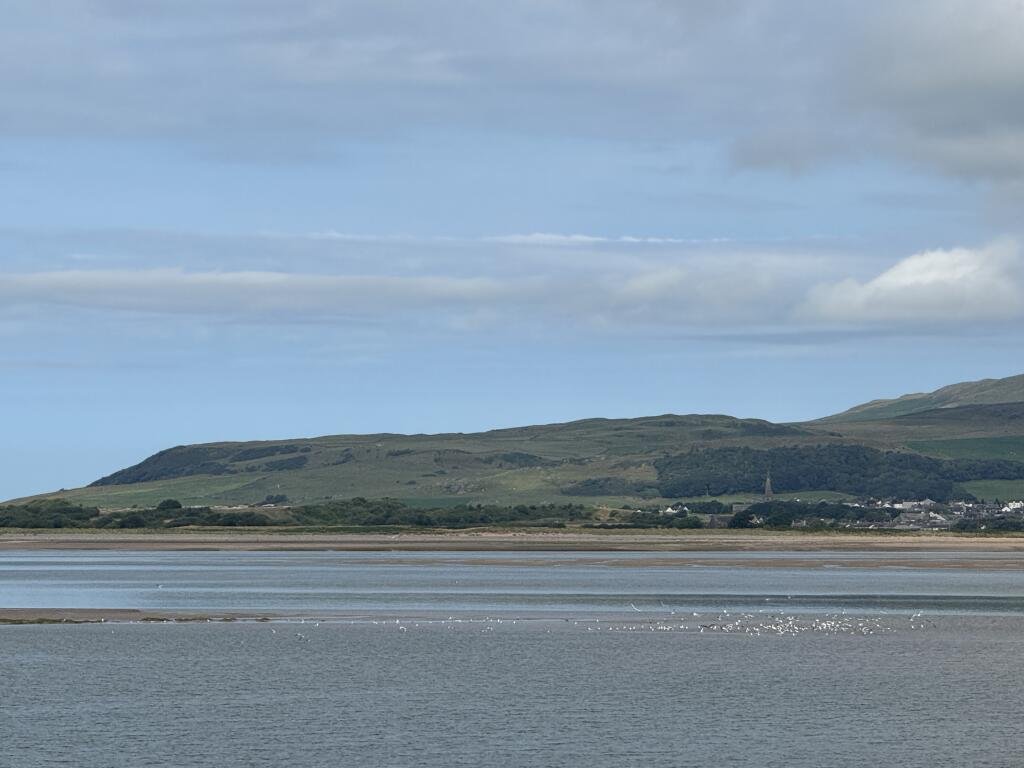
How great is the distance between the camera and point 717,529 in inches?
6107

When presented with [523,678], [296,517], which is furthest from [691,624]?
[296,517]

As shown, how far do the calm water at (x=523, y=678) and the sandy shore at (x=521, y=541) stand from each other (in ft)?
155

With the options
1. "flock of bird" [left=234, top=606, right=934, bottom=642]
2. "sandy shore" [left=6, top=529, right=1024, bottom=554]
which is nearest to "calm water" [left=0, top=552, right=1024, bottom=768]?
"flock of bird" [left=234, top=606, right=934, bottom=642]

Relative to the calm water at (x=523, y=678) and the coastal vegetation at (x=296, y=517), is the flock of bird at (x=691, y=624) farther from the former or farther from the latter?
the coastal vegetation at (x=296, y=517)

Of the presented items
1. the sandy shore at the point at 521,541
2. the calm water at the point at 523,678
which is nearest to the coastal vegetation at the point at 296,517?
the sandy shore at the point at 521,541

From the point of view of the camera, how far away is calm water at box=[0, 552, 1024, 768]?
34062mm

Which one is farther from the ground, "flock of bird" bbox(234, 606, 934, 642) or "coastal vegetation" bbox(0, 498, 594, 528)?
"coastal vegetation" bbox(0, 498, 594, 528)

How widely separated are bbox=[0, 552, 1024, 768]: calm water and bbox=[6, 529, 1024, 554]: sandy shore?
47.4 m

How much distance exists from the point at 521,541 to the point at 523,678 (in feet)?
311

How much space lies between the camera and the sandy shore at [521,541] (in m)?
129

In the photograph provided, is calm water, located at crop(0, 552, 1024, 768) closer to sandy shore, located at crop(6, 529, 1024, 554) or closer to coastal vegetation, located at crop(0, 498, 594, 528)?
sandy shore, located at crop(6, 529, 1024, 554)

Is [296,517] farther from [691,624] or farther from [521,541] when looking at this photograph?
[691,624]

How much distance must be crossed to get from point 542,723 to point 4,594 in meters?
45.5

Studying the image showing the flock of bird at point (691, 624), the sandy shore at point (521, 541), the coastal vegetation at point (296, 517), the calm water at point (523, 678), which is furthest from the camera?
the coastal vegetation at point (296, 517)
